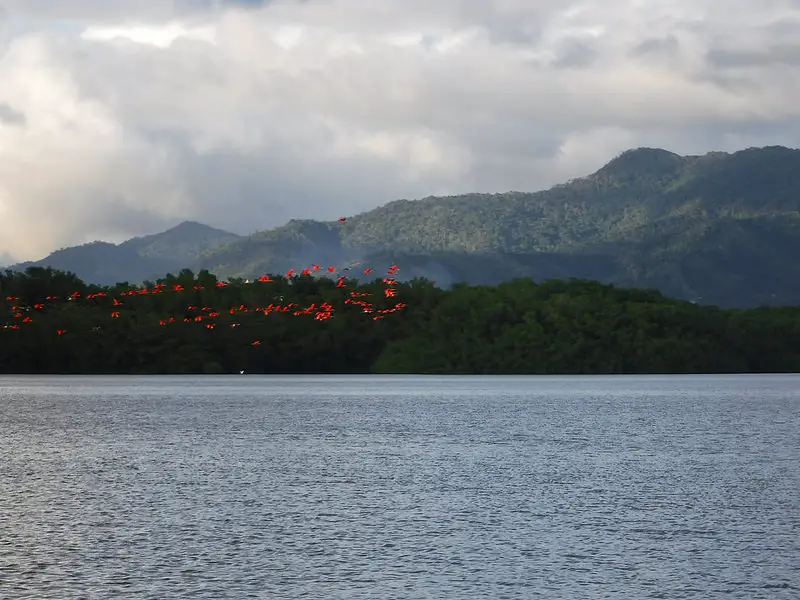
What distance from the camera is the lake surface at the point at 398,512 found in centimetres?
2003

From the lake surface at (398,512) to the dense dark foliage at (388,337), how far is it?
4684 inches

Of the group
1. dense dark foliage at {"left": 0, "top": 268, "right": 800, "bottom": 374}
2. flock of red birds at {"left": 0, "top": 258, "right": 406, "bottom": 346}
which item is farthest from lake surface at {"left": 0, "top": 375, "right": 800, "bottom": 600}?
flock of red birds at {"left": 0, "top": 258, "right": 406, "bottom": 346}

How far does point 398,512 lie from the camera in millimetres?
28172

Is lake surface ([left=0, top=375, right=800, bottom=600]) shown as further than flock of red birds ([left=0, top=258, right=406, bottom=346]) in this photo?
No

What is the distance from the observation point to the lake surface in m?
20.0

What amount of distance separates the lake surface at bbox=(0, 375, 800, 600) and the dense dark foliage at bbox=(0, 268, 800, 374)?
11897 centimetres

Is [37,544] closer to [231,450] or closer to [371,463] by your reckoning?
[371,463]

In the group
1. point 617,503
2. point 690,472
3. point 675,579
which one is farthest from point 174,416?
point 675,579

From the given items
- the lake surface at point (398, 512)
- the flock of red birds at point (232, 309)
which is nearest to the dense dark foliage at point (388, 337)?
the flock of red birds at point (232, 309)

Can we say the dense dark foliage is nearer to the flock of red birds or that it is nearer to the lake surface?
the flock of red birds

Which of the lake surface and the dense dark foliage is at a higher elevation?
the dense dark foliage

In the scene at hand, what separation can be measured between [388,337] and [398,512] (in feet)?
536

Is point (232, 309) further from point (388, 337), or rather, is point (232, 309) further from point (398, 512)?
point (398, 512)

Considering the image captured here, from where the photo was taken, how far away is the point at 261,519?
88.3ft
